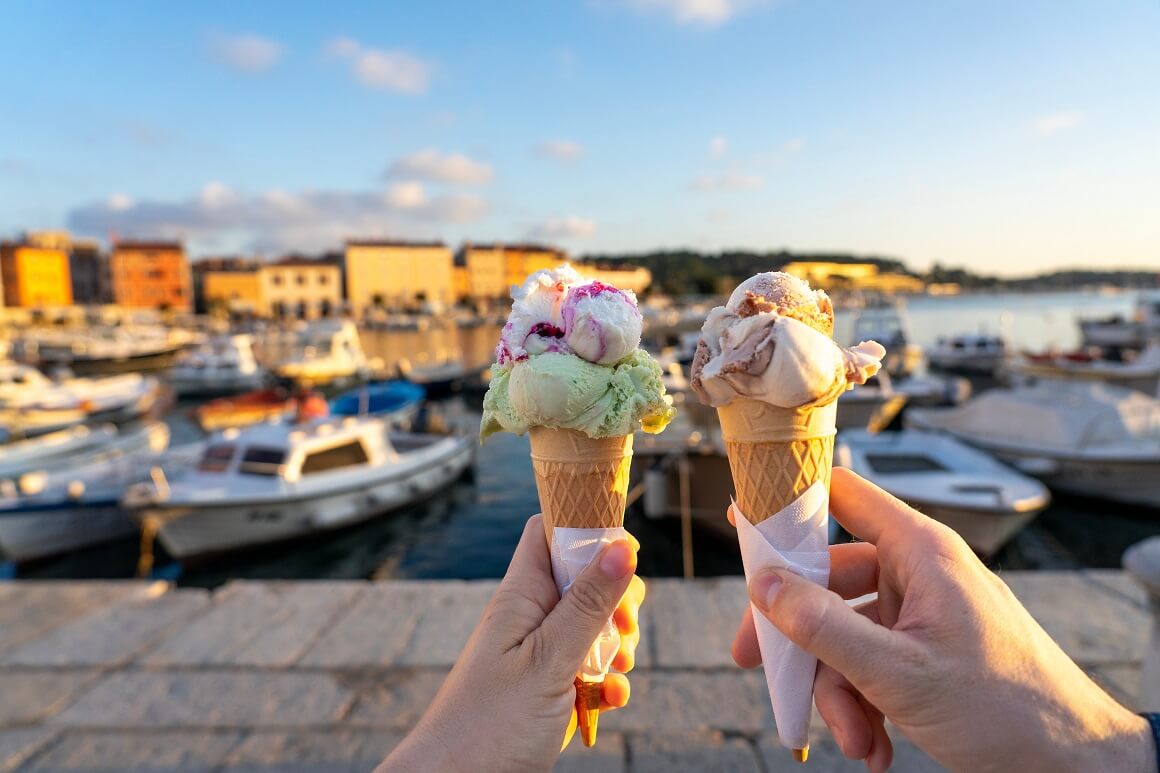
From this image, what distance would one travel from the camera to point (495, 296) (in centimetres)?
10262

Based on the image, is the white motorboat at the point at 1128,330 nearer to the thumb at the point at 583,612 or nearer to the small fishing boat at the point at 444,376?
the small fishing boat at the point at 444,376

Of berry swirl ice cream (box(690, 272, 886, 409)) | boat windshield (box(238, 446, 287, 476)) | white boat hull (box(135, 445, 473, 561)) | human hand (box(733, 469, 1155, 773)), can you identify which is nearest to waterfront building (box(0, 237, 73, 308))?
boat windshield (box(238, 446, 287, 476))

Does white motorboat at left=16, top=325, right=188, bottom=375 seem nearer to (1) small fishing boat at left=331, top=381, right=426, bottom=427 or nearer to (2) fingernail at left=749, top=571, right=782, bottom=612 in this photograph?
(1) small fishing boat at left=331, top=381, right=426, bottom=427

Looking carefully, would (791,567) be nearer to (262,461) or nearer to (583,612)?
(583,612)

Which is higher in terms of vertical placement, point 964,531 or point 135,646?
point 135,646

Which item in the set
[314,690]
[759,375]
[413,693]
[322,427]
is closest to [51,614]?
[314,690]

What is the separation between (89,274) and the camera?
9331cm

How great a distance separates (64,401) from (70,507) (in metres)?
15.1

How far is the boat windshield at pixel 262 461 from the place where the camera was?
33.9ft

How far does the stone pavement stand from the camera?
371 cm

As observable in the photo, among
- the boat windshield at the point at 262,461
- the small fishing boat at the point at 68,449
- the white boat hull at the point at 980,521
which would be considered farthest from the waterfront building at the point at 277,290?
the white boat hull at the point at 980,521

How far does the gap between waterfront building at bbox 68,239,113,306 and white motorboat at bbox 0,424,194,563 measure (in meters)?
103

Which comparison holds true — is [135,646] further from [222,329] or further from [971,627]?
[222,329]

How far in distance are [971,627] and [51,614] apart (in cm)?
721
